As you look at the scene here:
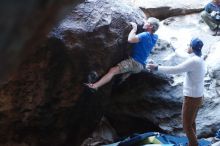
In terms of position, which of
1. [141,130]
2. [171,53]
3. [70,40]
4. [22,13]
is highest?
[22,13]

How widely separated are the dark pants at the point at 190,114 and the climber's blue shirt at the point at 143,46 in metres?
1.10

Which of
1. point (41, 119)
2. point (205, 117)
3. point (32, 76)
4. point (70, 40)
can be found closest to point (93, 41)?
point (70, 40)

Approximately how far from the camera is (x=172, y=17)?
38.0ft

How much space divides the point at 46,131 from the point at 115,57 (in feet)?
5.58

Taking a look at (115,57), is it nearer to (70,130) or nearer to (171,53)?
(70,130)

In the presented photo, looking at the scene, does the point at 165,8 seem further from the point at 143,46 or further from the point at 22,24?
the point at 22,24

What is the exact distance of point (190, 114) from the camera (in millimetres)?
6059

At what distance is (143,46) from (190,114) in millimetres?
1342

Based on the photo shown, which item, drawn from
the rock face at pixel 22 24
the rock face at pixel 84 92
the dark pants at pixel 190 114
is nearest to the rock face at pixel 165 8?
the rock face at pixel 84 92

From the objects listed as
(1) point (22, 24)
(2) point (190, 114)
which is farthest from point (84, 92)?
(1) point (22, 24)

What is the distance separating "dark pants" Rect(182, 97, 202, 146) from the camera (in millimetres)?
5957

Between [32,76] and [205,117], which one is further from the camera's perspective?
[205,117]

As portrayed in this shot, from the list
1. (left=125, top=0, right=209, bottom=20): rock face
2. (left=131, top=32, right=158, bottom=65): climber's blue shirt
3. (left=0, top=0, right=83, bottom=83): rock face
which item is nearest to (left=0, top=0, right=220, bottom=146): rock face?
(left=131, top=32, right=158, bottom=65): climber's blue shirt

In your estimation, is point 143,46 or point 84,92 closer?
point 143,46
